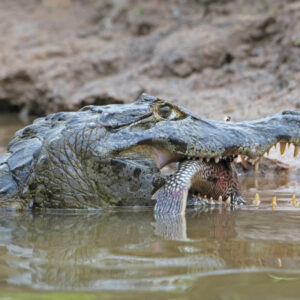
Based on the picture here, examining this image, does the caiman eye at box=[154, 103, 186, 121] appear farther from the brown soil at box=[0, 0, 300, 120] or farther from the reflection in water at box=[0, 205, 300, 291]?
the brown soil at box=[0, 0, 300, 120]

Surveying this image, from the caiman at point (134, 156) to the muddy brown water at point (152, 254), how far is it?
0.53 feet

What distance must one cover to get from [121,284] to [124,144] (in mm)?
1740

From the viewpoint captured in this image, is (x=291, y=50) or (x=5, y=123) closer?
(x=291, y=50)

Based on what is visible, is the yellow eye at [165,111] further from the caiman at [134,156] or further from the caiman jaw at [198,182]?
the caiman jaw at [198,182]

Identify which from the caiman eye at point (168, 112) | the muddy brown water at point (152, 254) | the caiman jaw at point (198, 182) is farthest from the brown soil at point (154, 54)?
the muddy brown water at point (152, 254)

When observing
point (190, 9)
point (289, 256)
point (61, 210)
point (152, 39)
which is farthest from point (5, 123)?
point (289, 256)

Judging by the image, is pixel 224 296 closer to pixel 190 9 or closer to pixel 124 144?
pixel 124 144

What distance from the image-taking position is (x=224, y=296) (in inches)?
67.6

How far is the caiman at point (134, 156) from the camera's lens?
135 inches

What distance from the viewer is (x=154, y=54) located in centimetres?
968

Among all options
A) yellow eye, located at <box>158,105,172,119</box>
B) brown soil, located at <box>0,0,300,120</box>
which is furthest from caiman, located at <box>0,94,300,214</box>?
brown soil, located at <box>0,0,300,120</box>

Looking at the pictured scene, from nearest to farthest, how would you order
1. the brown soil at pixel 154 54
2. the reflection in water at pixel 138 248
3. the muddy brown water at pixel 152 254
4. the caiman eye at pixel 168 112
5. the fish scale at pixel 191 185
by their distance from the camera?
1. the muddy brown water at pixel 152 254
2. the reflection in water at pixel 138 248
3. the fish scale at pixel 191 185
4. the caiman eye at pixel 168 112
5. the brown soil at pixel 154 54

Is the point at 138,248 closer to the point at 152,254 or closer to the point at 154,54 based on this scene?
the point at 152,254

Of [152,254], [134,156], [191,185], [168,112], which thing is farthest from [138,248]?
[168,112]
